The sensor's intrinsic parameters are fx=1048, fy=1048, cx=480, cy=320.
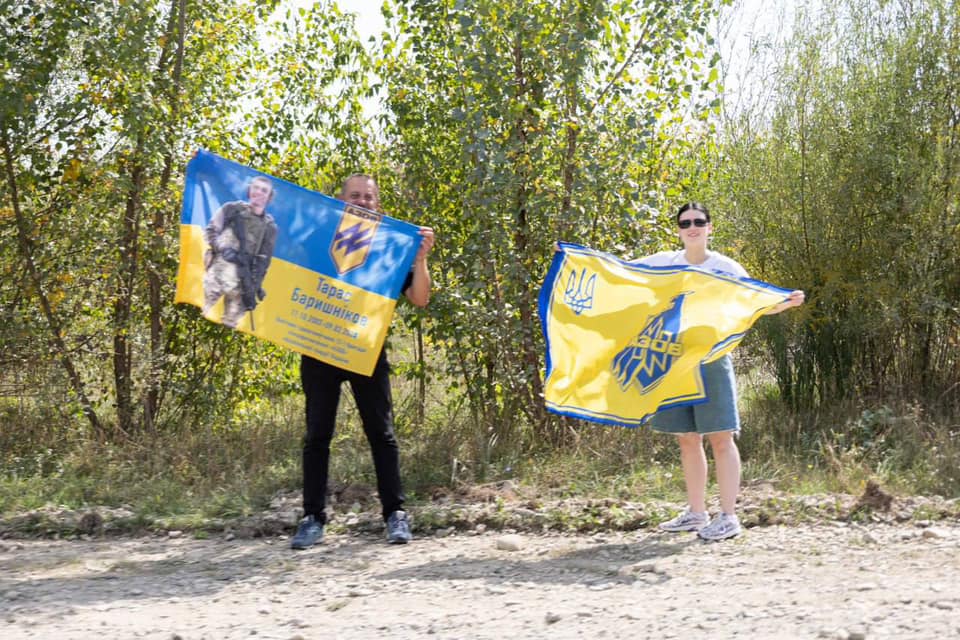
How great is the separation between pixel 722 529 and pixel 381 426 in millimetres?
2002

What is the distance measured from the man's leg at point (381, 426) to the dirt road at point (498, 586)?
34 cm

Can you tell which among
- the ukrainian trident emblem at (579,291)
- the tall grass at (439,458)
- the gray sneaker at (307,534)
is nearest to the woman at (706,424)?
the ukrainian trident emblem at (579,291)

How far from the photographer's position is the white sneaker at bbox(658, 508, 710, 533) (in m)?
5.99

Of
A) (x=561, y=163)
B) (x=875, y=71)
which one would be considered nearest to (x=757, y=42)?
(x=875, y=71)

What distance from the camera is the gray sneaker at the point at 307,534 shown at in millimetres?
5941

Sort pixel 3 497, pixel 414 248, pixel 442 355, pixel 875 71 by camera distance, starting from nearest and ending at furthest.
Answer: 1. pixel 414 248
2. pixel 3 497
3. pixel 442 355
4. pixel 875 71

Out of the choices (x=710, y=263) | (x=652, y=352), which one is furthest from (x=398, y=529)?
(x=710, y=263)

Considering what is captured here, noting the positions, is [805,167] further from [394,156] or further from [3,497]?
[3,497]

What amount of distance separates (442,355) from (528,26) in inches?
107

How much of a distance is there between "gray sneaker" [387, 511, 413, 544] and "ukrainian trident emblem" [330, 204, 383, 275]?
57.6 inches

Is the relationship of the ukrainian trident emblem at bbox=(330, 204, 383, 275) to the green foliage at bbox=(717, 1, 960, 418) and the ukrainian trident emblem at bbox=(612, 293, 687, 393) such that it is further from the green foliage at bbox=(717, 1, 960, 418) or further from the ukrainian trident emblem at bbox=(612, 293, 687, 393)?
the green foliage at bbox=(717, 1, 960, 418)

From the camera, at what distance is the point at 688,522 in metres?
6.02

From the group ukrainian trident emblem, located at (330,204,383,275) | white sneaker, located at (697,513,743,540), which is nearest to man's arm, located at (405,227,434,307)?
ukrainian trident emblem, located at (330,204,383,275)

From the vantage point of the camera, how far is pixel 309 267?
6.19m
